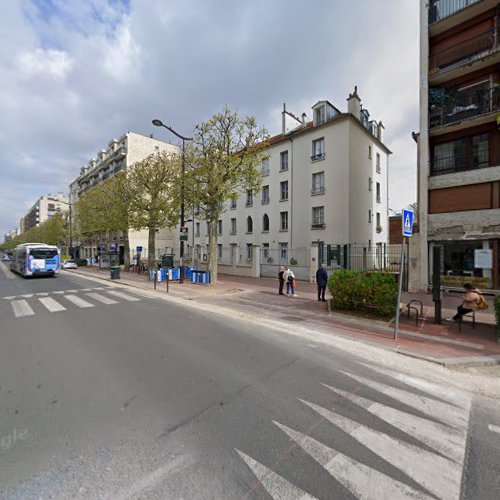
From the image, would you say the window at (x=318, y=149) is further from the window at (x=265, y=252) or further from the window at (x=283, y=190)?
the window at (x=265, y=252)

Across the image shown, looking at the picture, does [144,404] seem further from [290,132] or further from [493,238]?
[290,132]

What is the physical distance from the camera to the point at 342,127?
20547 mm

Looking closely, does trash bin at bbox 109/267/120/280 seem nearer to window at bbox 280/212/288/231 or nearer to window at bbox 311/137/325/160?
window at bbox 280/212/288/231

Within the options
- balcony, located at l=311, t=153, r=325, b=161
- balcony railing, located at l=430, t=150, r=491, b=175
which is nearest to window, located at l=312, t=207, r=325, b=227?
balcony, located at l=311, t=153, r=325, b=161

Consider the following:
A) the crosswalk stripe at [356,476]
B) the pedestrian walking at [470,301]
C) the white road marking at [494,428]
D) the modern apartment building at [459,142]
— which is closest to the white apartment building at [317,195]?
the modern apartment building at [459,142]

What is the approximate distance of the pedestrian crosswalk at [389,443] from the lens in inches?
83.4

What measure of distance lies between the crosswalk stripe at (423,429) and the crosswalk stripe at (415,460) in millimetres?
177

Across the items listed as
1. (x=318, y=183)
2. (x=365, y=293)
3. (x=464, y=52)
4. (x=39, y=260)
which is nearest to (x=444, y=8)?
→ (x=464, y=52)

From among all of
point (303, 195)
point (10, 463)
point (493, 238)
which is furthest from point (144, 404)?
point (303, 195)

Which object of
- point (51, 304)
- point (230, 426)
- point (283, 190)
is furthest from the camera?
point (283, 190)

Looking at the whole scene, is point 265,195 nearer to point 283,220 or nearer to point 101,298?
point 283,220

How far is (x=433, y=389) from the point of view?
3.83m

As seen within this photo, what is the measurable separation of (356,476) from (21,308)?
1062 cm

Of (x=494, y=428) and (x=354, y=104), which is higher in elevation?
(x=354, y=104)
